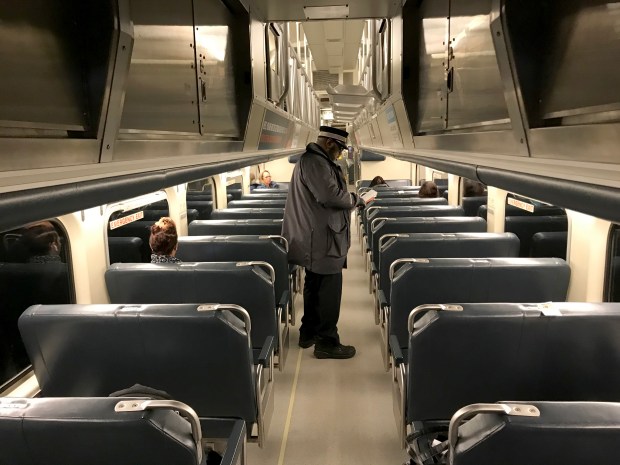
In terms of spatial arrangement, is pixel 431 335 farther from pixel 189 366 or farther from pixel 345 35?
pixel 345 35

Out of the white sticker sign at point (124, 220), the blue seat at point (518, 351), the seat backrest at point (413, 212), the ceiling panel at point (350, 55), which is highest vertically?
the ceiling panel at point (350, 55)

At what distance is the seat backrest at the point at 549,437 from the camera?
1.39 metres

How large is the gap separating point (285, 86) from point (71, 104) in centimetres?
520

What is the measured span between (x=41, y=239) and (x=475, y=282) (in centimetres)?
273

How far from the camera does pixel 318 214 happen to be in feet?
13.7

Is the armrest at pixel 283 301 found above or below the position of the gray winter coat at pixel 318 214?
below

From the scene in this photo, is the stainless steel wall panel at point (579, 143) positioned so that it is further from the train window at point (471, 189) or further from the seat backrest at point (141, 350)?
the train window at point (471, 189)

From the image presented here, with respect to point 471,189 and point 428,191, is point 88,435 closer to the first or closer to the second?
point 428,191

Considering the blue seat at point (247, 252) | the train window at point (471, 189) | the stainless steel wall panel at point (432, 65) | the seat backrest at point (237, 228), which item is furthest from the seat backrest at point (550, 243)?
the train window at point (471, 189)

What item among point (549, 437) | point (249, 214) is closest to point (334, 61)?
point (249, 214)

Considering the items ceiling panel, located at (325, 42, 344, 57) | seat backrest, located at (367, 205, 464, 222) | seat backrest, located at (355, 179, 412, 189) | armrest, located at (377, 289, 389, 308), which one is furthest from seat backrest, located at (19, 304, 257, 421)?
ceiling panel, located at (325, 42, 344, 57)

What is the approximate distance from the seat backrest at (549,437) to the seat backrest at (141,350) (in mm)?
1193

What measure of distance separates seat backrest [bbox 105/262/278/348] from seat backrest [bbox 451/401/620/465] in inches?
77.5

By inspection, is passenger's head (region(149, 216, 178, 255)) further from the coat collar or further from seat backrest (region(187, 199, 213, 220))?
seat backrest (region(187, 199, 213, 220))
